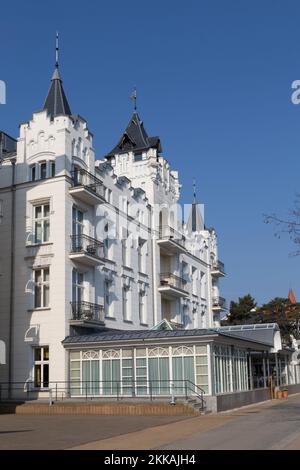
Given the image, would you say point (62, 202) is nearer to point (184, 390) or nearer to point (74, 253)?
point (74, 253)

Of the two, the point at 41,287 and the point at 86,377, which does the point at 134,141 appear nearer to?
the point at 41,287

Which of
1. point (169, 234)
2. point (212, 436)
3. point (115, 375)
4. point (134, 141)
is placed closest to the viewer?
point (212, 436)

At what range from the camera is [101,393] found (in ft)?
101

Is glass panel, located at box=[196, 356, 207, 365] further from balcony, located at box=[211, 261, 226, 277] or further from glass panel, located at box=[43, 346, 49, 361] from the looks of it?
balcony, located at box=[211, 261, 226, 277]

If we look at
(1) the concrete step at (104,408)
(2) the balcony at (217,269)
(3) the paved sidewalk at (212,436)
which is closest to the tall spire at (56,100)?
(1) the concrete step at (104,408)

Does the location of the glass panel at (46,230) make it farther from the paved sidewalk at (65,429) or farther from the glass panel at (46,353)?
the paved sidewalk at (65,429)

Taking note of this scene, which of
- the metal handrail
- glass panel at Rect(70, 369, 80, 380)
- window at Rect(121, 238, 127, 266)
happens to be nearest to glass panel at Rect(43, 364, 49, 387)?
the metal handrail

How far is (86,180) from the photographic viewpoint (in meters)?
35.1

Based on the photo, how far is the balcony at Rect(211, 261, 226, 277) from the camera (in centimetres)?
6146

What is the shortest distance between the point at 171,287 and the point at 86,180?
44.5 feet

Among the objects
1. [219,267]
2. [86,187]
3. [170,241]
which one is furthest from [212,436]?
[219,267]

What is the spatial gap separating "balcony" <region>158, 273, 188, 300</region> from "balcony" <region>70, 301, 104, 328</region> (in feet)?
35.9
